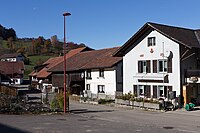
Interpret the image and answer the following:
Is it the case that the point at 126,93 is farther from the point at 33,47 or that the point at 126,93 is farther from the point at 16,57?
the point at 33,47

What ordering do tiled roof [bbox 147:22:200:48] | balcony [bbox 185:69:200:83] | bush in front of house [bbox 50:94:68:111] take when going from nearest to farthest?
bush in front of house [bbox 50:94:68:111]
balcony [bbox 185:69:200:83]
tiled roof [bbox 147:22:200:48]

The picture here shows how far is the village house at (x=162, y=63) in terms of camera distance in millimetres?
31500

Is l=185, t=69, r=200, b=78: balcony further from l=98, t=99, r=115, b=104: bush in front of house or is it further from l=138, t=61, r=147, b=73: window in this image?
l=98, t=99, r=115, b=104: bush in front of house

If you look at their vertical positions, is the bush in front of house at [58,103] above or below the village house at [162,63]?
below

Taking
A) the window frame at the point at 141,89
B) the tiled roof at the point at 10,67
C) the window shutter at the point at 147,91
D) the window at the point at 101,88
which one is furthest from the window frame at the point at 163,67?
the tiled roof at the point at 10,67

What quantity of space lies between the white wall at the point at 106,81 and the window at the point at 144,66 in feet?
19.3

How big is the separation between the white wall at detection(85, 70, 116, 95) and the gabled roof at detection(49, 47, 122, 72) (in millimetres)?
1109

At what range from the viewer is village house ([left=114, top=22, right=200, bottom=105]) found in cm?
3150

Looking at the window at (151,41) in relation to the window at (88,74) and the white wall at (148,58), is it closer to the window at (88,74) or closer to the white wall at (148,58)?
the white wall at (148,58)

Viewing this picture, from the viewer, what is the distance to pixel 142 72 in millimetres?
36125

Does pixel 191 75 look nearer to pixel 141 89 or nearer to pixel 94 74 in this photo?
pixel 141 89

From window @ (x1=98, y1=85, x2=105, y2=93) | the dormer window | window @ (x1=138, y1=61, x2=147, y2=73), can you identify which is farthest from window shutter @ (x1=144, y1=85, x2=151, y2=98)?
window @ (x1=98, y1=85, x2=105, y2=93)

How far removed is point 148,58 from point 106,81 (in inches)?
377

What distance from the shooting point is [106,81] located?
43.1 metres
